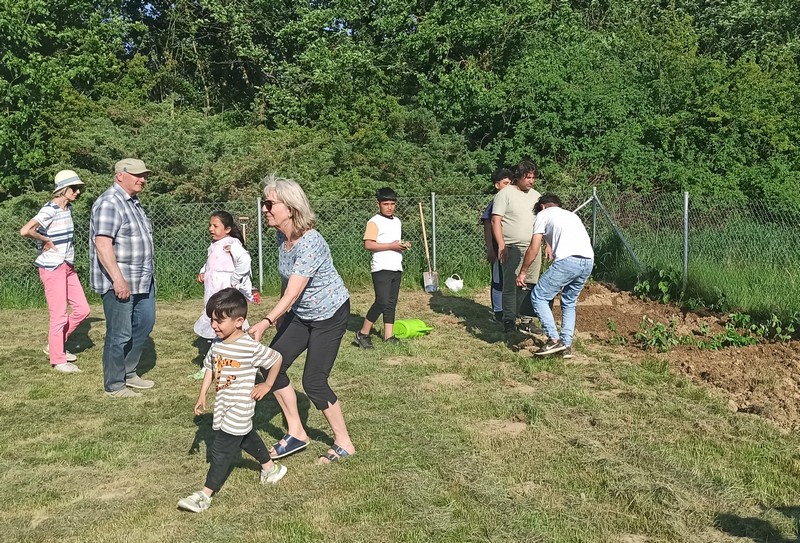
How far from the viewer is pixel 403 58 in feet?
59.2

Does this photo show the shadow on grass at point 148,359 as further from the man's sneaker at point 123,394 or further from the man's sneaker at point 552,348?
the man's sneaker at point 552,348

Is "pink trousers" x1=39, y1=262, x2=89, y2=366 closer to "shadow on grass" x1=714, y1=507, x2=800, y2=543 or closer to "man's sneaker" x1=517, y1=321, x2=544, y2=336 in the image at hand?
"man's sneaker" x1=517, y1=321, x2=544, y2=336

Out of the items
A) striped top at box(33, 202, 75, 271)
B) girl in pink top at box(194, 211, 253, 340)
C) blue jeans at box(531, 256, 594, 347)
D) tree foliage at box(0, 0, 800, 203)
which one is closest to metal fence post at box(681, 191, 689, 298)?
blue jeans at box(531, 256, 594, 347)

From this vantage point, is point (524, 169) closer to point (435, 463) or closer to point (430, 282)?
point (435, 463)

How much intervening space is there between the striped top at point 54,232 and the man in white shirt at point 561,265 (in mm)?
4396

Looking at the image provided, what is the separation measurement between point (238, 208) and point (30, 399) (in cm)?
626

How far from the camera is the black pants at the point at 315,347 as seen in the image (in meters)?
4.30

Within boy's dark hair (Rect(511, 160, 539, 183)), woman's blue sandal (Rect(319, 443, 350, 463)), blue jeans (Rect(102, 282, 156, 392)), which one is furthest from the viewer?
boy's dark hair (Rect(511, 160, 539, 183))

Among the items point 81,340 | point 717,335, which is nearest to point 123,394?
point 81,340

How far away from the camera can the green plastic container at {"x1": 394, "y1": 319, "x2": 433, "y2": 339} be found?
8.02 meters

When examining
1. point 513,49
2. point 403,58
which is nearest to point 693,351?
point 513,49

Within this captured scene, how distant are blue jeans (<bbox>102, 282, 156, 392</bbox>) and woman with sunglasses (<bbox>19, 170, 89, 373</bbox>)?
107cm

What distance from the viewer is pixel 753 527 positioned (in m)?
3.50

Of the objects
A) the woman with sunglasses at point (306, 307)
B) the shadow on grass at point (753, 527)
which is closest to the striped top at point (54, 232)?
the woman with sunglasses at point (306, 307)
